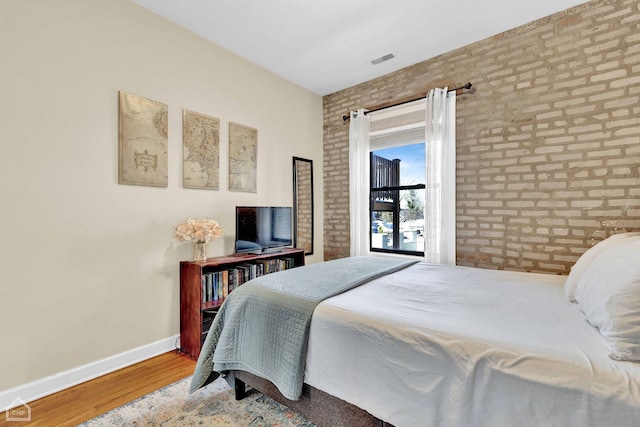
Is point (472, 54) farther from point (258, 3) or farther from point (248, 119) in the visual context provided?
point (248, 119)

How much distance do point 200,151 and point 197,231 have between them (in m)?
0.78

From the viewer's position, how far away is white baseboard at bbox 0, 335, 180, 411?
183 centimetres

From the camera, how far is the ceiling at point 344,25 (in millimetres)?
2424

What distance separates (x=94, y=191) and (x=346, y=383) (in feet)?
7.09

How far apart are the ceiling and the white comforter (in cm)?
232

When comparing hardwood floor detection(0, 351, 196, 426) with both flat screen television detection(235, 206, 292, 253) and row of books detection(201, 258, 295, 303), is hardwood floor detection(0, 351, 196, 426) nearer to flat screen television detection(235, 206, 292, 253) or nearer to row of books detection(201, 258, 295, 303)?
row of books detection(201, 258, 295, 303)

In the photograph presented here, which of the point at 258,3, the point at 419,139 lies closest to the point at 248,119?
the point at 258,3

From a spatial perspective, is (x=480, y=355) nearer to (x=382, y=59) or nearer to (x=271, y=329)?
(x=271, y=329)

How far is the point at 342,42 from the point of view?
9.63ft

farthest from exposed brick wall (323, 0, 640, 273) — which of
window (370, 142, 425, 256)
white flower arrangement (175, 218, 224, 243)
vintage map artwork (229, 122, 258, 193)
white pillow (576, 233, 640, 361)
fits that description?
white flower arrangement (175, 218, 224, 243)

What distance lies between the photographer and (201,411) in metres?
1.72

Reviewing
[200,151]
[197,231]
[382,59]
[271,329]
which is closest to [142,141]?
[200,151]

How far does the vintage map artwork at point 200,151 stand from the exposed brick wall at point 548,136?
237 centimetres

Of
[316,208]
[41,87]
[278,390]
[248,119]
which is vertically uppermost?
[248,119]
